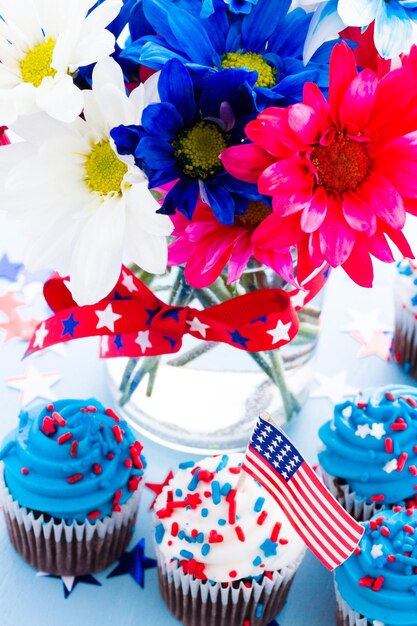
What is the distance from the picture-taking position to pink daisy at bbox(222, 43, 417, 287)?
0.86m

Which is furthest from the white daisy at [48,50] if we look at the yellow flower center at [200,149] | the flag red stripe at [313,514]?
the flag red stripe at [313,514]

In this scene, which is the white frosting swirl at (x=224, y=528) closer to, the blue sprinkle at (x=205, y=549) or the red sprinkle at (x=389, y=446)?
the blue sprinkle at (x=205, y=549)

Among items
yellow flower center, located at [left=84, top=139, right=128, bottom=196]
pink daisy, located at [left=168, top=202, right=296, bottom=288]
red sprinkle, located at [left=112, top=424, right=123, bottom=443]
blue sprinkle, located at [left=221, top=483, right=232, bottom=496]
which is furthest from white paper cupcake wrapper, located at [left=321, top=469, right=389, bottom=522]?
yellow flower center, located at [left=84, top=139, right=128, bottom=196]

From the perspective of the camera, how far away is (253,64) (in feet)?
3.23

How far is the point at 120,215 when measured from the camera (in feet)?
3.10

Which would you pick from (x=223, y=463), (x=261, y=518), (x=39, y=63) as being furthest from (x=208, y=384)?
(x=39, y=63)

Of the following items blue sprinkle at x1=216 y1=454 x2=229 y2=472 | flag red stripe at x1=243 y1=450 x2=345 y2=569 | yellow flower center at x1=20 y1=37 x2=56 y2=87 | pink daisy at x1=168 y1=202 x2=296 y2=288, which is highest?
yellow flower center at x1=20 y1=37 x2=56 y2=87

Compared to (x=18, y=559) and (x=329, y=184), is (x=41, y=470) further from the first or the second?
(x=329, y=184)

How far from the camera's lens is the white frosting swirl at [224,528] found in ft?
4.09

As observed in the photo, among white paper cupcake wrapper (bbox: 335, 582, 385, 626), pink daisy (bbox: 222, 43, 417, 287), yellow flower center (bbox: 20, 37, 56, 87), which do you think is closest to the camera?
pink daisy (bbox: 222, 43, 417, 287)

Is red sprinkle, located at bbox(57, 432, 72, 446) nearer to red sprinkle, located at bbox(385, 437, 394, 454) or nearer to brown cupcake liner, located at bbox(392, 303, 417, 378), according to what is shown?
red sprinkle, located at bbox(385, 437, 394, 454)

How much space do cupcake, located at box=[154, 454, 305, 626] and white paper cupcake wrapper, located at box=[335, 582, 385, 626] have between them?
8 centimetres

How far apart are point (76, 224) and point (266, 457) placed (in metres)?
0.41

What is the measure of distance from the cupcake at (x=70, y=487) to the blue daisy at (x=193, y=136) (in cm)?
51
